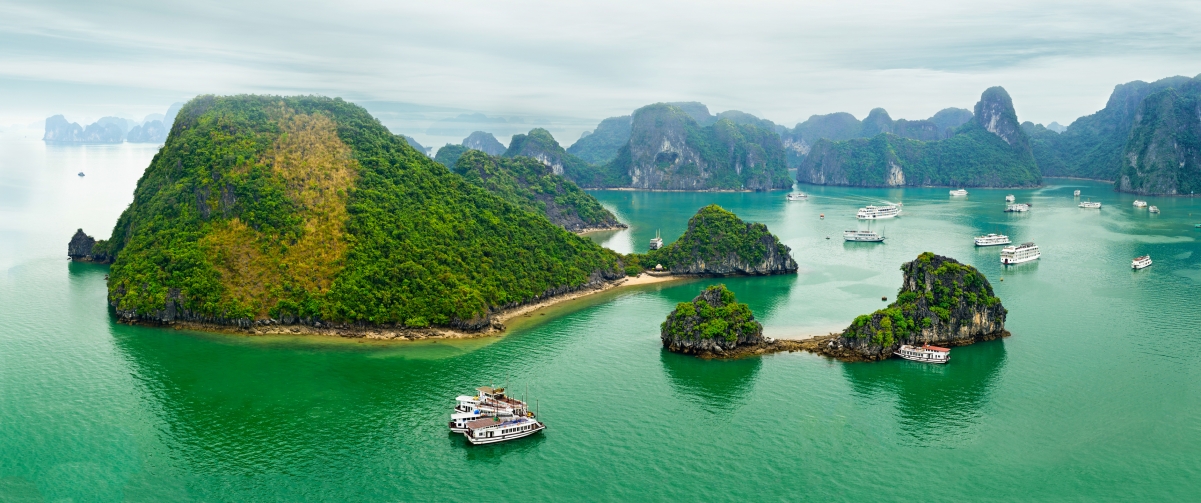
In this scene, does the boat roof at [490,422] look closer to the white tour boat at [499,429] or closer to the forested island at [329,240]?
the white tour boat at [499,429]

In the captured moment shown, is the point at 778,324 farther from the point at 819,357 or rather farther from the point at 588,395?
the point at 588,395

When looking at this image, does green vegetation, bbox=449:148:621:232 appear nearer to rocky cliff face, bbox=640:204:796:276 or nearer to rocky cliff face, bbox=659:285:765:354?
rocky cliff face, bbox=640:204:796:276

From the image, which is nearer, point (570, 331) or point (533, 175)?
point (570, 331)

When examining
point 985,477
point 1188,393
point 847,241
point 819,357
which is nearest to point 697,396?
point 819,357

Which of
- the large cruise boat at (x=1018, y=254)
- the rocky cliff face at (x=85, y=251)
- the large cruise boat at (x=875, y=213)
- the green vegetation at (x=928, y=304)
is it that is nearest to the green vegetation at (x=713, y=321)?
the green vegetation at (x=928, y=304)

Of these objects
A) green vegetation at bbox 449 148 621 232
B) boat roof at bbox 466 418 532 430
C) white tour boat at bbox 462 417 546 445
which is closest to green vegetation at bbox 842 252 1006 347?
white tour boat at bbox 462 417 546 445

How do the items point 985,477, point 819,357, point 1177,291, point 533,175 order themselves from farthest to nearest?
point 533,175
point 1177,291
point 819,357
point 985,477
